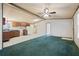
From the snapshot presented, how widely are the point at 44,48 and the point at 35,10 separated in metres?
1.11

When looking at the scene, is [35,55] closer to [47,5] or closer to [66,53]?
[66,53]

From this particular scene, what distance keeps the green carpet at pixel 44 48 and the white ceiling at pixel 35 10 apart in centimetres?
65

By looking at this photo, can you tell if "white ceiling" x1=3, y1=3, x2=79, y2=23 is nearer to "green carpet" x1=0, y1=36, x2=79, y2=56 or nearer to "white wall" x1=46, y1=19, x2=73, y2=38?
"white wall" x1=46, y1=19, x2=73, y2=38

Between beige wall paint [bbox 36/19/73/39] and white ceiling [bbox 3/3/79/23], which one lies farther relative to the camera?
beige wall paint [bbox 36/19/73/39]

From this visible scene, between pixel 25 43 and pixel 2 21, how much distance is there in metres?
0.93

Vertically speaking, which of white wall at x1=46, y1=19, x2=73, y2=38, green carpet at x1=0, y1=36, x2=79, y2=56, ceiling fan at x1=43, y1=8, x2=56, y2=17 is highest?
ceiling fan at x1=43, y1=8, x2=56, y2=17

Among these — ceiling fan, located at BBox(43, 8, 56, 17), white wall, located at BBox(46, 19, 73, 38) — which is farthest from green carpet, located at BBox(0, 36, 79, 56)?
ceiling fan, located at BBox(43, 8, 56, 17)

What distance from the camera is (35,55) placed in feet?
10.7

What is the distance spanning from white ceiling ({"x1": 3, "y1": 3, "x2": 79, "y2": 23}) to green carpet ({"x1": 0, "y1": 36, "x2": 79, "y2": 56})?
0.65 m

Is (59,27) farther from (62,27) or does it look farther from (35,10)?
(35,10)

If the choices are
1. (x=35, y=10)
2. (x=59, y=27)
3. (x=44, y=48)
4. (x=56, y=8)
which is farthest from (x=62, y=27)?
(x=35, y=10)

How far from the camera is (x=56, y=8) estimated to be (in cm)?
339

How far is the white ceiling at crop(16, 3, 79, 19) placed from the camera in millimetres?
3255

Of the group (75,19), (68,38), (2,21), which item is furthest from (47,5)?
(2,21)
